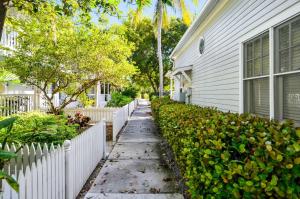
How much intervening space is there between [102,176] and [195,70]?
7976 mm

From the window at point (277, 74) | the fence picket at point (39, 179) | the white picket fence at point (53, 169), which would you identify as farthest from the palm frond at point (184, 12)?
the fence picket at point (39, 179)

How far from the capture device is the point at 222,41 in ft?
26.8

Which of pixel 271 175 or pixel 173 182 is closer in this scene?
pixel 271 175

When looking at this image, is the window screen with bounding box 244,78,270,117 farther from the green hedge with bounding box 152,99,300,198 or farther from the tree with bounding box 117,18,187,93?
the tree with bounding box 117,18,187,93

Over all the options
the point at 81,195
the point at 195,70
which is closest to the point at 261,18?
the point at 81,195

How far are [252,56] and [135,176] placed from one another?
12.3 feet

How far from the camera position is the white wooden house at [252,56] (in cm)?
446

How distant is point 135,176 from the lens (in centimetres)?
570


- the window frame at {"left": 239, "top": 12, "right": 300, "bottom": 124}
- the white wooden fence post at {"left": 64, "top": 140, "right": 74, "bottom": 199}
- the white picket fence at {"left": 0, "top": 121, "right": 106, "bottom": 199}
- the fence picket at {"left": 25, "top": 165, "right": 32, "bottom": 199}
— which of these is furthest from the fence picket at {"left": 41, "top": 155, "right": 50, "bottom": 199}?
the window frame at {"left": 239, "top": 12, "right": 300, "bottom": 124}

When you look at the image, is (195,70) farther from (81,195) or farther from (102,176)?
(81,195)

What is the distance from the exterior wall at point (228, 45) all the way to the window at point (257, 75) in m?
0.28

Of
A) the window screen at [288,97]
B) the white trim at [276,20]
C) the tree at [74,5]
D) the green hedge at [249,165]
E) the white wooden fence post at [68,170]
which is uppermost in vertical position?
the tree at [74,5]

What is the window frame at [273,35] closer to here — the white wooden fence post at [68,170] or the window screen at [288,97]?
the window screen at [288,97]

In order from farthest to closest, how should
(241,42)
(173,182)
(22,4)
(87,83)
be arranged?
(87,83) → (241,42) → (22,4) → (173,182)
